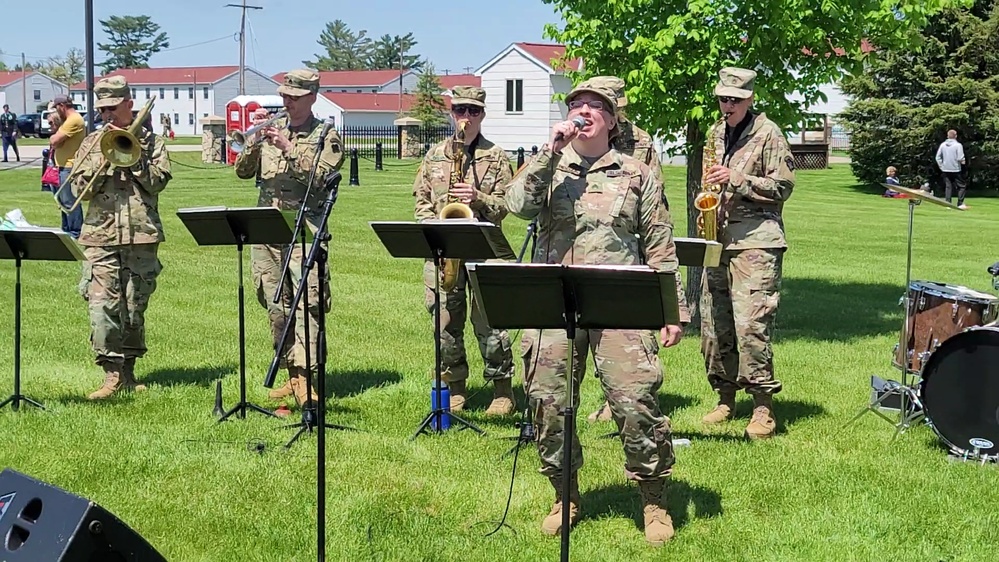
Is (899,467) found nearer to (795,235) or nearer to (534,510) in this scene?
(534,510)

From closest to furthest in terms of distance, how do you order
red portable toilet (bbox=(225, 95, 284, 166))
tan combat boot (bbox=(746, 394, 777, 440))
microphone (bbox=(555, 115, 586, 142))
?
microphone (bbox=(555, 115, 586, 142)) < tan combat boot (bbox=(746, 394, 777, 440)) < red portable toilet (bbox=(225, 95, 284, 166))

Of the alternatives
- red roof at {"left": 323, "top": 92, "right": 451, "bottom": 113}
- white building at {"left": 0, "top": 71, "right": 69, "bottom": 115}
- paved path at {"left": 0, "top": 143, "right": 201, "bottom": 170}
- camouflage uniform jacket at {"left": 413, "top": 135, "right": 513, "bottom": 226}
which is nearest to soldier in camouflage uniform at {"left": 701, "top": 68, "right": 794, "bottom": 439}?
camouflage uniform jacket at {"left": 413, "top": 135, "right": 513, "bottom": 226}

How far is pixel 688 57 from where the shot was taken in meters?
10.1

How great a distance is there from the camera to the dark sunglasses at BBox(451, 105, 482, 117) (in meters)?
7.63

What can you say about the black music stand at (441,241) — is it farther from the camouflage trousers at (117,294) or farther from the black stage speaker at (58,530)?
the black stage speaker at (58,530)

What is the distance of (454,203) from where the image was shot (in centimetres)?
742

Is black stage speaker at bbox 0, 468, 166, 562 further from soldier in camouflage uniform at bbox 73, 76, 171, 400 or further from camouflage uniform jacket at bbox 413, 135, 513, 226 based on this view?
soldier in camouflage uniform at bbox 73, 76, 171, 400

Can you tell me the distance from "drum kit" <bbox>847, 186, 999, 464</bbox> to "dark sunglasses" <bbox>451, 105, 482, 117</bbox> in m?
2.96

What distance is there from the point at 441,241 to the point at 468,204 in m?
0.67

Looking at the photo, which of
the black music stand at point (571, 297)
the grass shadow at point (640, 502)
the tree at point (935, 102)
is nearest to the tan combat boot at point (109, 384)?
the grass shadow at point (640, 502)

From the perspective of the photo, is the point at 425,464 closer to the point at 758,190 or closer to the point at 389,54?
the point at 758,190

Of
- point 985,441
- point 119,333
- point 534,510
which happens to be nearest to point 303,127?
point 119,333

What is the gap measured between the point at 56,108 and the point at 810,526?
9424 millimetres

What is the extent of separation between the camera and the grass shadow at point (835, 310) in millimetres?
11484
